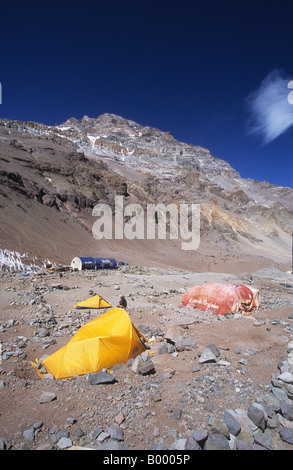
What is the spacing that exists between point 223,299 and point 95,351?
7810mm

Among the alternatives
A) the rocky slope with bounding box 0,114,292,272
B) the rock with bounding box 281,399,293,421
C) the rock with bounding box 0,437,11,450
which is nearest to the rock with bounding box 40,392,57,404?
the rock with bounding box 0,437,11,450

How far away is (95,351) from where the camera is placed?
196 inches

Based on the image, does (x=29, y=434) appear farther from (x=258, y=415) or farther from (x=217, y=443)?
(x=258, y=415)

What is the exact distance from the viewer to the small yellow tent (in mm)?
4918

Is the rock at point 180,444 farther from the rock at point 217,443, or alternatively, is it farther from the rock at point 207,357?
the rock at point 207,357

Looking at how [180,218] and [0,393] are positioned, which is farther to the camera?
[180,218]

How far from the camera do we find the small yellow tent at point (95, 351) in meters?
4.92

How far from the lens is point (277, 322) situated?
704 cm

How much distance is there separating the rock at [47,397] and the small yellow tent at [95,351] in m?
0.67

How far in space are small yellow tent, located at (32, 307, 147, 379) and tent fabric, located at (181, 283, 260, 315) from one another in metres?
6.45

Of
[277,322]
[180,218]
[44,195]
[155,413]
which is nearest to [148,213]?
[180,218]

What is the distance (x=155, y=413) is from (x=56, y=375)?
2494mm

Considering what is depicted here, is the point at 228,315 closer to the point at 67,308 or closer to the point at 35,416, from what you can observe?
the point at 67,308

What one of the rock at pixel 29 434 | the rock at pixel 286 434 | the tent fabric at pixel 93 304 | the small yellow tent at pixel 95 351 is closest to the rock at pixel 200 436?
the rock at pixel 286 434
